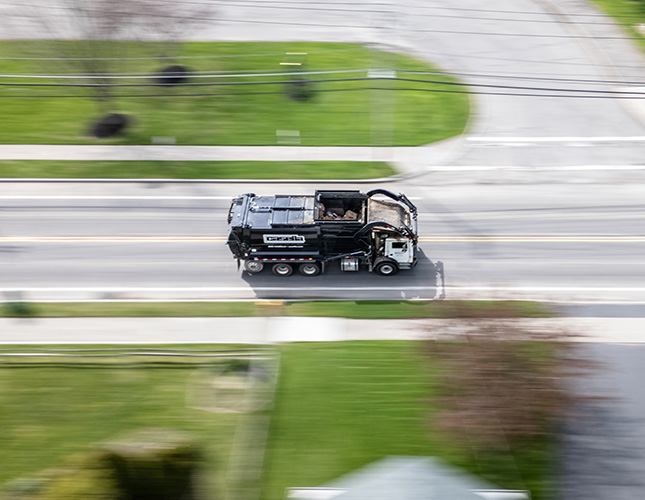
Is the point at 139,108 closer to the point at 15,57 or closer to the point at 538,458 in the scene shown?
the point at 15,57

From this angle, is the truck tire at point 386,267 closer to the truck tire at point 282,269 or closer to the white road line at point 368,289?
the white road line at point 368,289

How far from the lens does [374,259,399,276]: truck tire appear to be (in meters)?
20.4

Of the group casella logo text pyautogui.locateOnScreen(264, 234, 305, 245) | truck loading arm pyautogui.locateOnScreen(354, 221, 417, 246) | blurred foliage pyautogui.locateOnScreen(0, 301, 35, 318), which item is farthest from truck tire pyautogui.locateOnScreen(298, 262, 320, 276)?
blurred foliage pyautogui.locateOnScreen(0, 301, 35, 318)

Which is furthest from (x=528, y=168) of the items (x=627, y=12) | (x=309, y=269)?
(x=627, y=12)

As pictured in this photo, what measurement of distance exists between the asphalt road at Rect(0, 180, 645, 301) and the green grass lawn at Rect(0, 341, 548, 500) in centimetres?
362

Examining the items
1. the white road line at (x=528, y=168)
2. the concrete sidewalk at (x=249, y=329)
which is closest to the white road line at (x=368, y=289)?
the concrete sidewalk at (x=249, y=329)

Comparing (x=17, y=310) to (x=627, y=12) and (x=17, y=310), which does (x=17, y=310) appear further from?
(x=627, y=12)

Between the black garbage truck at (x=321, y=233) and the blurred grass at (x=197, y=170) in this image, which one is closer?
the black garbage truck at (x=321, y=233)

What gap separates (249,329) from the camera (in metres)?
18.9

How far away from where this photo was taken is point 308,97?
29.4m

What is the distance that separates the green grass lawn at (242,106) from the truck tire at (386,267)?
8546mm

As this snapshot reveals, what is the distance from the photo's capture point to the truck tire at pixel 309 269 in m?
20.6

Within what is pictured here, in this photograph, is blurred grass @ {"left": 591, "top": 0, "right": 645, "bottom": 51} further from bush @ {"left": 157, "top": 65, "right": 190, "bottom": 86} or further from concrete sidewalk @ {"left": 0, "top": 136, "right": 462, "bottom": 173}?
bush @ {"left": 157, "top": 65, "right": 190, "bottom": 86}

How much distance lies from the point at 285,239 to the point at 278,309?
2.45 meters
